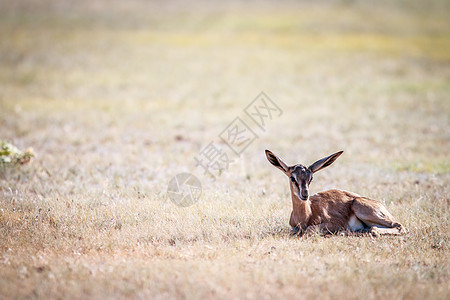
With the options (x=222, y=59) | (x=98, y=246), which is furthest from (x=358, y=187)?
(x=222, y=59)

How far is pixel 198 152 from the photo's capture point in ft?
49.3

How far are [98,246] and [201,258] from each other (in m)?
1.58

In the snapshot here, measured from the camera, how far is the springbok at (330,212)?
774cm

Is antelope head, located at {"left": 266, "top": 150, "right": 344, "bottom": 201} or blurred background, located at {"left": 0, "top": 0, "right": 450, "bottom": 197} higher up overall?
blurred background, located at {"left": 0, "top": 0, "right": 450, "bottom": 197}

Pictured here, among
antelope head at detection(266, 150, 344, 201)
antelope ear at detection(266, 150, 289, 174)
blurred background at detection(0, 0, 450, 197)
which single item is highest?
blurred background at detection(0, 0, 450, 197)

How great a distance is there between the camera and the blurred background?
1451cm

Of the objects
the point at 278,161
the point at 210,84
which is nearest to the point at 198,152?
the point at 278,161

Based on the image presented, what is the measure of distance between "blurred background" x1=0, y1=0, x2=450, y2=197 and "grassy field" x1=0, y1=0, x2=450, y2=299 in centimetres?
13

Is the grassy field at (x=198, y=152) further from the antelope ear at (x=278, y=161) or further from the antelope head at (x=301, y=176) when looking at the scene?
the antelope ear at (x=278, y=161)

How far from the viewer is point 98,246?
7.36 m

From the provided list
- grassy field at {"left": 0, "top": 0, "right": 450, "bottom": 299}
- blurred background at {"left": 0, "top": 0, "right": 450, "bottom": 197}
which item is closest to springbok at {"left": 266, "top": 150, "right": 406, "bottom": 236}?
grassy field at {"left": 0, "top": 0, "right": 450, "bottom": 299}

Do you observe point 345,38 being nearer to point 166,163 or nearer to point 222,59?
point 222,59

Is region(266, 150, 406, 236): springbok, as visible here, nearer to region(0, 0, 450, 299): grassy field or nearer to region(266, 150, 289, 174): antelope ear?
region(266, 150, 289, 174): antelope ear

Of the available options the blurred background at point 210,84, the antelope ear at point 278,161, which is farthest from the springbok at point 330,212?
the blurred background at point 210,84
